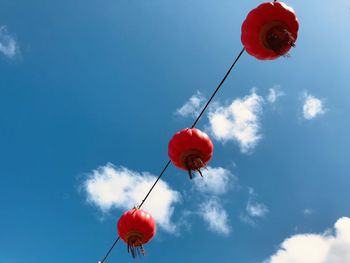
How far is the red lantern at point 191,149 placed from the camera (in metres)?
5.70

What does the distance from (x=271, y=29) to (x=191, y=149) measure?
2.22m

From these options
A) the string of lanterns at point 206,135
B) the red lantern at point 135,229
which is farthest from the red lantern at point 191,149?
the red lantern at point 135,229

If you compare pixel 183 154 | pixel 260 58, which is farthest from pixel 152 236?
pixel 260 58

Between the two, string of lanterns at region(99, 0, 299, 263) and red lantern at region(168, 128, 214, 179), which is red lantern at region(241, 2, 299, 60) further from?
red lantern at region(168, 128, 214, 179)

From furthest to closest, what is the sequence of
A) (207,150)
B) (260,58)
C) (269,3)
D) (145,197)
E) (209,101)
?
(145,197), (207,150), (209,101), (260,58), (269,3)

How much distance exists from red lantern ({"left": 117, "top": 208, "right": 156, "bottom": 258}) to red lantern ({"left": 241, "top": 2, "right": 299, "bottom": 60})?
12.7ft

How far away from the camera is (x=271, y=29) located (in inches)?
189

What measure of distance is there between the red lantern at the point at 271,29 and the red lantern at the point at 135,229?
152 inches

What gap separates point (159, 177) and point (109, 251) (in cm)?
253

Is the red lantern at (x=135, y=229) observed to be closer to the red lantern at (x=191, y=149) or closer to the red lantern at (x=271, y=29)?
the red lantern at (x=191, y=149)

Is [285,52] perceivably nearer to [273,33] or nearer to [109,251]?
[273,33]

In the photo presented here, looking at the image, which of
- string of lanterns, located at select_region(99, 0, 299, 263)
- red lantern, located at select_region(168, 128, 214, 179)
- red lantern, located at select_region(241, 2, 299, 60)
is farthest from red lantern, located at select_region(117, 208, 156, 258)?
red lantern, located at select_region(241, 2, 299, 60)

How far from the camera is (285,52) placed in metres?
4.97

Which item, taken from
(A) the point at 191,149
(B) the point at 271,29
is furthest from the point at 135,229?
(B) the point at 271,29
